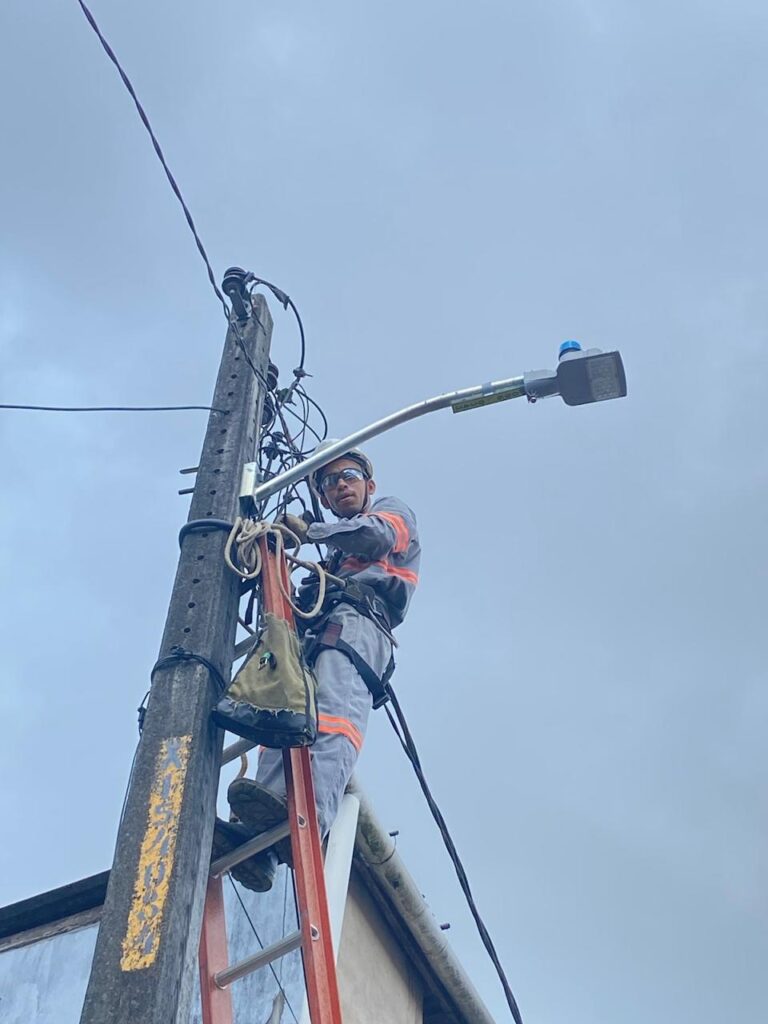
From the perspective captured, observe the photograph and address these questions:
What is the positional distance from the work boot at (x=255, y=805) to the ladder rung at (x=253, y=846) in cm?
3

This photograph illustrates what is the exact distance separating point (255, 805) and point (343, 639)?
1.05m

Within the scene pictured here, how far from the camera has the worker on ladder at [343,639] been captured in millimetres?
4469

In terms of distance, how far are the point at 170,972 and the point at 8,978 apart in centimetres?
511

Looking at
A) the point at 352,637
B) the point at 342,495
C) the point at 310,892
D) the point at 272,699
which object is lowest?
the point at 310,892

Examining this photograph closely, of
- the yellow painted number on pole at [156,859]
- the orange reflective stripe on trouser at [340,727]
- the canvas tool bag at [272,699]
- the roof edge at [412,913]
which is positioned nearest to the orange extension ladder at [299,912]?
the canvas tool bag at [272,699]

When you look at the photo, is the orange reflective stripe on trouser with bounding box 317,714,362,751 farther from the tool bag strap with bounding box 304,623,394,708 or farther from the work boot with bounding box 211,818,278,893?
the work boot with bounding box 211,818,278,893

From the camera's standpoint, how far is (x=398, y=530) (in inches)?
227

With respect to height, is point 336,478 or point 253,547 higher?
point 336,478

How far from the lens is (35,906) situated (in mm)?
7992

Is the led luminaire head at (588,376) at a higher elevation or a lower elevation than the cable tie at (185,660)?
higher

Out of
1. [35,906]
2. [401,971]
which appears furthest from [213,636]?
[401,971]

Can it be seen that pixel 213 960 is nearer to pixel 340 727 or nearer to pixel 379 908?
pixel 340 727

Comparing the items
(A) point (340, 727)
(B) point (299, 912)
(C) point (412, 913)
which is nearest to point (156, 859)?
(B) point (299, 912)

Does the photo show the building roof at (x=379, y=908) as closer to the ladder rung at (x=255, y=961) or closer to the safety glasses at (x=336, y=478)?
the safety glasses at (x=336, y=478)
